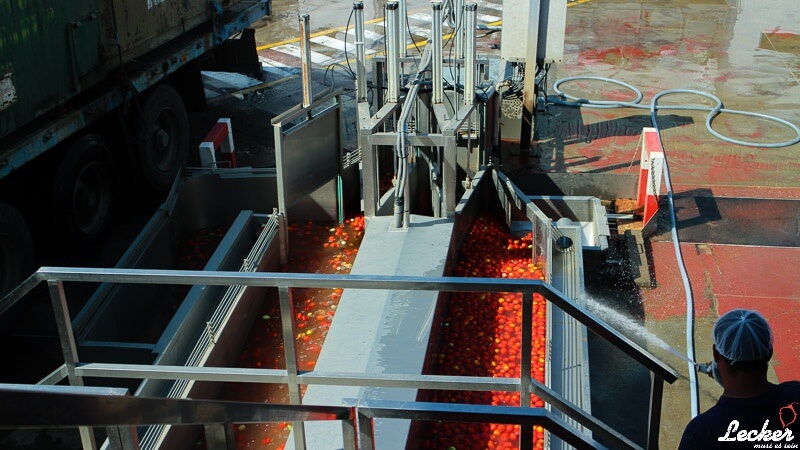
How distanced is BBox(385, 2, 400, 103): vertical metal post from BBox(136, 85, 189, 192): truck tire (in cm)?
312

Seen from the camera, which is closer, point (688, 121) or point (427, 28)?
point (688, 121)

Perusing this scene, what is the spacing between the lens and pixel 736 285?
8.37m

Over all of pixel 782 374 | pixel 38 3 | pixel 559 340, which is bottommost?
pixel 782 374

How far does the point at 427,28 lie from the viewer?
1795 centimetres

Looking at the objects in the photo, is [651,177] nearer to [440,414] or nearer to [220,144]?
[220,144]

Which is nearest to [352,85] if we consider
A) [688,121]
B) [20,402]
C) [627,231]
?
[688,121]

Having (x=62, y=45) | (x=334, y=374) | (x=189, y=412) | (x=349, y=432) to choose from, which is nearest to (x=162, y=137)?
(x=62, y=45)

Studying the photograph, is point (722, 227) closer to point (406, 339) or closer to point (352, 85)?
point (406, 339)

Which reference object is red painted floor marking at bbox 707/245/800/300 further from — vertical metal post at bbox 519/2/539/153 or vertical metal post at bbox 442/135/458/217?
vertical metal post at bbox 519/2/539/153

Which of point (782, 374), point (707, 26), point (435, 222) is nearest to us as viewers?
point (782, 374)

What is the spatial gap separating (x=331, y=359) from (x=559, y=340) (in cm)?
181

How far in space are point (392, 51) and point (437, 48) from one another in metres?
0.44

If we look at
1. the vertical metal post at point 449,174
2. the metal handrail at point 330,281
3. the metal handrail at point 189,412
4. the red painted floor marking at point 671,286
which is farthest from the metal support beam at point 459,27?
the metal handrail at point 189,412

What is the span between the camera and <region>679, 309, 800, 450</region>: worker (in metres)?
3.24
